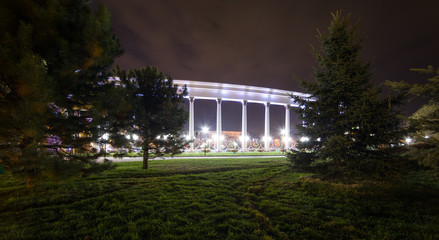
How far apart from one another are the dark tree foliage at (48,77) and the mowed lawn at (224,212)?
4.43ft

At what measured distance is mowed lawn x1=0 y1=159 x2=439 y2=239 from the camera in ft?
12.8

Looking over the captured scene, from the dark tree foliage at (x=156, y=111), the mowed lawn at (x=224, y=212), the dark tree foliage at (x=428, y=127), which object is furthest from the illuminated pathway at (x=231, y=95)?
the dark tree foliage at (x=428, y=127)

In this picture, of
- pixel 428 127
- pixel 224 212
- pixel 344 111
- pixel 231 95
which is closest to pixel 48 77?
pixel 224 212

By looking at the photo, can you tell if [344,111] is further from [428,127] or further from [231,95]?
[231,95]

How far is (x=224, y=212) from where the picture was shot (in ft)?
16.6

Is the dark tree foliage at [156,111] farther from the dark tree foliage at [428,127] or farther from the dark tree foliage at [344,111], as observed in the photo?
the dark tree foliage at [428,127]

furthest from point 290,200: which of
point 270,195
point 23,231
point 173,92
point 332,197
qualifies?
point 173,92

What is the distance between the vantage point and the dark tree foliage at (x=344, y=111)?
24.5 ft

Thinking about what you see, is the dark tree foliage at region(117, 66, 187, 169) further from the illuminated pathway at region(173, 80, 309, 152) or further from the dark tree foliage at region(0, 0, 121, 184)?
the illuminated pathway at region(173, 80, 309, 152)

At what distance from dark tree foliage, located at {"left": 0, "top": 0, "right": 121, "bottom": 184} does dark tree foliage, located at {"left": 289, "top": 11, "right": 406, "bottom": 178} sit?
31.5ft

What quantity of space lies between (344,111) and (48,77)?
11552 mm

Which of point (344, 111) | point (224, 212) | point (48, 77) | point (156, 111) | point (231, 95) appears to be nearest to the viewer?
point (48, 77)

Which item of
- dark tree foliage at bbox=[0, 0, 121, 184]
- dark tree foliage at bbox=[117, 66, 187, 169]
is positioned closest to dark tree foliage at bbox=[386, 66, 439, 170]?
dark tree foliage at bbox=[0, 0, 121, 184]

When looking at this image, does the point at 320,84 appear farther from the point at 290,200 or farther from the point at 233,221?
the point at 233,221
